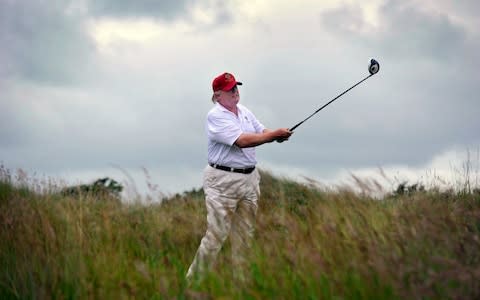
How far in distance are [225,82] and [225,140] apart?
2.37 ft

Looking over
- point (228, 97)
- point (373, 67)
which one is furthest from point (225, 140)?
point (373, 67)

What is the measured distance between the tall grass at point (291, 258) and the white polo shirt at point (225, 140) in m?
1.06

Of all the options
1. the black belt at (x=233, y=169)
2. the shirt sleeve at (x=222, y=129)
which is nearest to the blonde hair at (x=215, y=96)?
the shirt sleeve at (x=222, y=129)

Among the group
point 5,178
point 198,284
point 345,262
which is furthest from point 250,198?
point 5,178

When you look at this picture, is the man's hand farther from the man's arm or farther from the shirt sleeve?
the shirt sleeve

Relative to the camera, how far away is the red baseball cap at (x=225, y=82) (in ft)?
27.8

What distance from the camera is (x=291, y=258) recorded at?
515 centimetres

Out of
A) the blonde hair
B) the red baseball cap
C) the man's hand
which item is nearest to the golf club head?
the man's hand

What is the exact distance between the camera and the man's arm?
796cm

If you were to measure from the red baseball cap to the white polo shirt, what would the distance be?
197 mm

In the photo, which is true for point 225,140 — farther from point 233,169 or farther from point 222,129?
point 233,169

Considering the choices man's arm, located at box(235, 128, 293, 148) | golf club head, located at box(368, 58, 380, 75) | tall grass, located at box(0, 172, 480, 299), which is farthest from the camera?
golf club head, located at box(368, 58, 380, 75)

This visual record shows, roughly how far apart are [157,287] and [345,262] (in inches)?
64.2

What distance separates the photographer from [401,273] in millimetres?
4176
